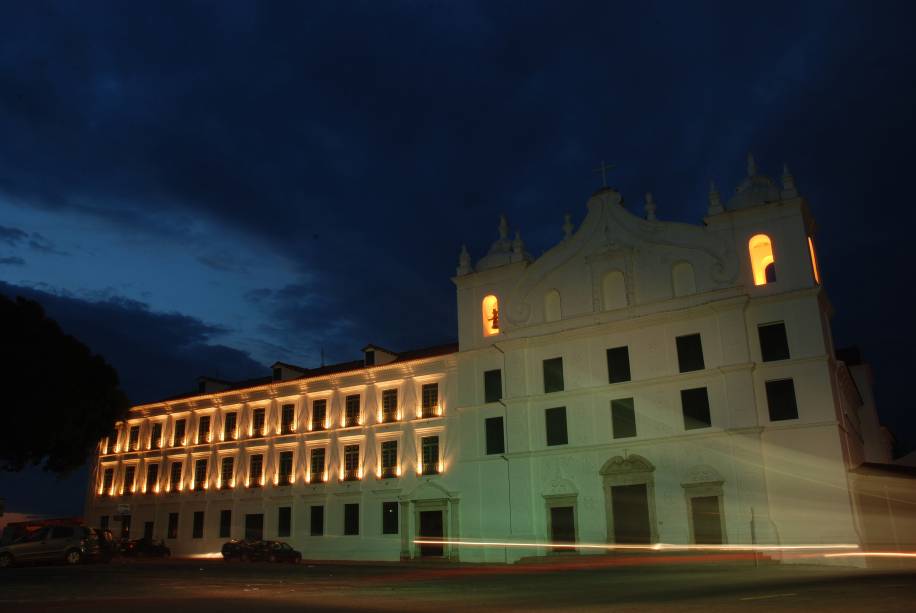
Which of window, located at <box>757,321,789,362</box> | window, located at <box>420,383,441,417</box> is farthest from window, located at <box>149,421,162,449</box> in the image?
window, located at <box>757,321,789,362</box>

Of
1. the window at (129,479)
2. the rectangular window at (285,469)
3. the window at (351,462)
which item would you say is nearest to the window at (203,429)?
the window at (129,479)

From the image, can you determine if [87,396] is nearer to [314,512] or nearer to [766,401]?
[314,512]

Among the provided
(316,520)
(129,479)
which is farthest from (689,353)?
(129,479)

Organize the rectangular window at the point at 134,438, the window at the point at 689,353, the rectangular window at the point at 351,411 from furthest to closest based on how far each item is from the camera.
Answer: the rectangular window at the point at 134,438 < the rectangular window at the point at 351,411 < the window at the point at 689,353

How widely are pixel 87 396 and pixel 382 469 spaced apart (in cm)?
1609

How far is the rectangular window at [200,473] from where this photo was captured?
162 ft

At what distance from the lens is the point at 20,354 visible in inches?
1253

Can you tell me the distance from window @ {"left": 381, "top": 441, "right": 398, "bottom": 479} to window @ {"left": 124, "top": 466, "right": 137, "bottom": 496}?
21936 mm

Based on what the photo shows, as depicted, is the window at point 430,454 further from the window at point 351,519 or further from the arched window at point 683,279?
Answer: the arched window at point 683,279

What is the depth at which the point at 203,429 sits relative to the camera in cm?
5103

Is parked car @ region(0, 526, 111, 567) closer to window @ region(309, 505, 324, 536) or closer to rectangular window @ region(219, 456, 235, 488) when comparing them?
window @ region(309, 505, 324, 536)

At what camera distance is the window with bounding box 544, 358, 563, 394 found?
1471 inches

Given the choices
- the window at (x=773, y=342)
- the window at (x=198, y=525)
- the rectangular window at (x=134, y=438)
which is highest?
the window at (x=773, y=342)

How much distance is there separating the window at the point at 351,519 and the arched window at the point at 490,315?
12.9 m
